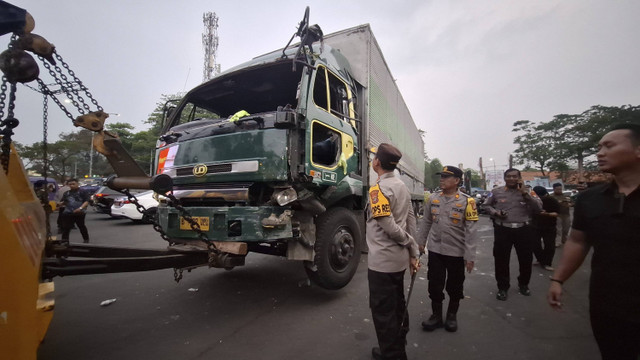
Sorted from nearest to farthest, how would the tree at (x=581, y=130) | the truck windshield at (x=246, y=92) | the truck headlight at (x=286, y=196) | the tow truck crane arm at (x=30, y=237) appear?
the tow truck crane arm at (x=30, y=237) < the truck headlight at (x=286, y=196) < the truck windshield at (x=246, y=92) < the tree at (x=581, y=130)

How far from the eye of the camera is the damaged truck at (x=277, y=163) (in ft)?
9.48

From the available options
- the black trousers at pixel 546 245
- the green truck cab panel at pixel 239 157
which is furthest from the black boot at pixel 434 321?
the black trousers at pixel 546 245

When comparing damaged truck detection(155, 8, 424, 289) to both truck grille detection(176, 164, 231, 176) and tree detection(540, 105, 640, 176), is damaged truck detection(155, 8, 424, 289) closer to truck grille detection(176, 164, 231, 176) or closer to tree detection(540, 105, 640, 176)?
truck grille detection(176, 164, 231, 176)

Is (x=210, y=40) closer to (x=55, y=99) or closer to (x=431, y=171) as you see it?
(x=55, y=99)

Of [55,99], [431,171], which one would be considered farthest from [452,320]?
[431,171]

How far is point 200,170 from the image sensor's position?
316 cm

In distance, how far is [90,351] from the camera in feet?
8.07

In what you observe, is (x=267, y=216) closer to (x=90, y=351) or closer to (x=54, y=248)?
(x=54, y=248)

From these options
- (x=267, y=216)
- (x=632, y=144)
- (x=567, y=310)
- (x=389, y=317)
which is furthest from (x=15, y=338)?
(x=567, y=310)

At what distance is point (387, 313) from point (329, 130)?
2241 millimetres

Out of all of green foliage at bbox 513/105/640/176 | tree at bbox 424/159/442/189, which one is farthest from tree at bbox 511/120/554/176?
tree at bbox 424/159/442/189

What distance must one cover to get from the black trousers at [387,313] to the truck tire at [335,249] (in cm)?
119

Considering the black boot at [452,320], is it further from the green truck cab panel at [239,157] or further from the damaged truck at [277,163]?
the green truck cab panel at [239,157]

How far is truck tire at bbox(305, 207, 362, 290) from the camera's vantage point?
3344 mm
